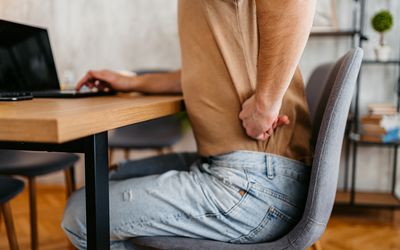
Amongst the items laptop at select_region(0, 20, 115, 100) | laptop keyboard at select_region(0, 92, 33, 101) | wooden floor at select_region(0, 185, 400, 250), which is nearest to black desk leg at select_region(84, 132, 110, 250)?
laptop keyboard at select_region(0, 92, 33, 101)

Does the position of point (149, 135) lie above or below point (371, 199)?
above

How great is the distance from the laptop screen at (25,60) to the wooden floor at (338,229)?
1.15 metres

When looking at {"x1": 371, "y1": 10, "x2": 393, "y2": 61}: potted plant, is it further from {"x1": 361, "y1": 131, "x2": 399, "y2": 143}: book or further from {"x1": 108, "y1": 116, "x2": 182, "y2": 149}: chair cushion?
{"x1": 108, "y1": 116, "x2": 182, "y2": 149}: chair cushion

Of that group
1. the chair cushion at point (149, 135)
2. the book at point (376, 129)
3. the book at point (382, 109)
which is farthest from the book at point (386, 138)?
the chair cushion at point (149, 135)

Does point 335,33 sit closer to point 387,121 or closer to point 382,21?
point 382,21

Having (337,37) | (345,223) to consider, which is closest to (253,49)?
(345,223)

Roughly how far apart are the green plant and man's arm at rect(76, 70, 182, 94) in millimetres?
1734

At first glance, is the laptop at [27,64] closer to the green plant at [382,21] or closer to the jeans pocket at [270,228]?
the jeans pocket at [270,228]

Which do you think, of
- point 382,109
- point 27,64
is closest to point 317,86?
point 27,64

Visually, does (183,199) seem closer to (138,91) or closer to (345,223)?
(138,91)

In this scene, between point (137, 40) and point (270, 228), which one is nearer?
point (270, 228)

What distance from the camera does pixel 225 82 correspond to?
3.08 feet

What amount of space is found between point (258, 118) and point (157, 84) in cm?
50

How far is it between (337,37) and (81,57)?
1816 millimetres
